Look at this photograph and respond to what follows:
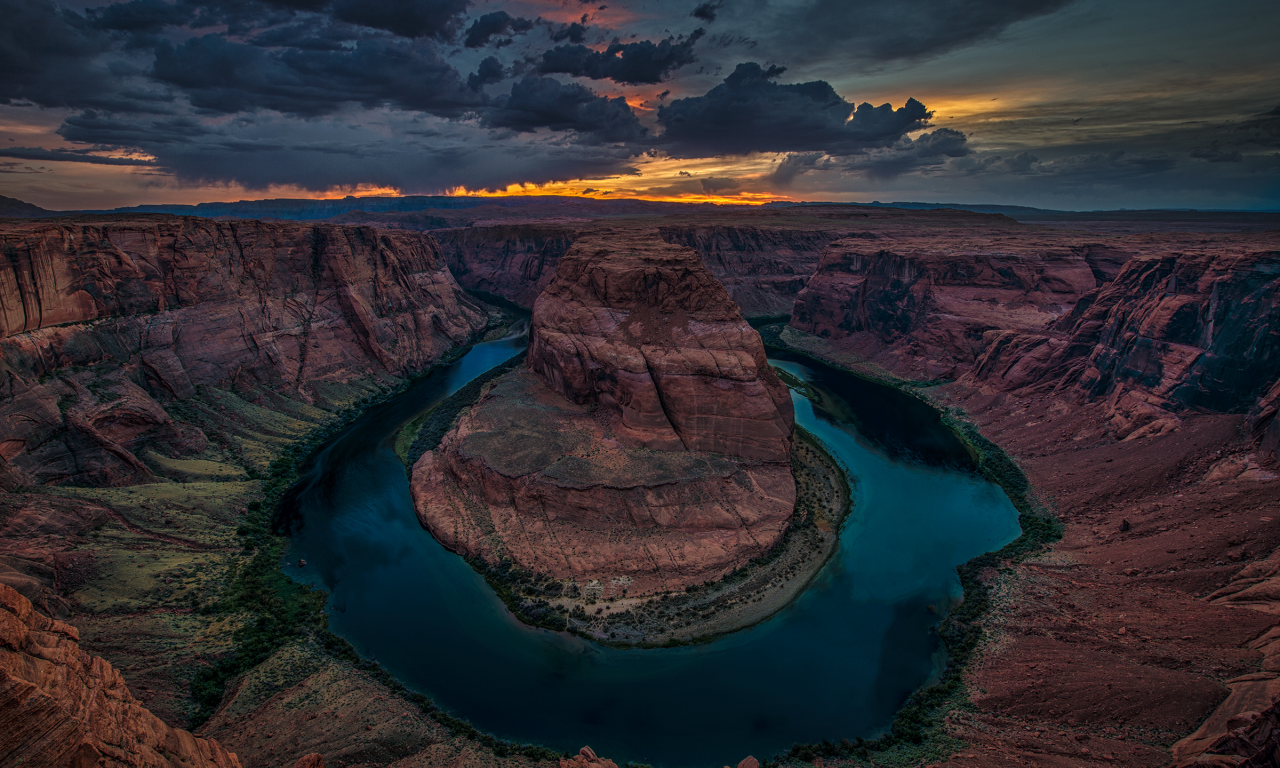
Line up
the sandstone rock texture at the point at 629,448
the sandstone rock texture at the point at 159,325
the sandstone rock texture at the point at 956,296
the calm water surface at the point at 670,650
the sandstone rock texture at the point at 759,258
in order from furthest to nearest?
1. the sandstone rock texture at the point at 759,258
2. the sandstone rock texture at the point at 956,296
3. the sandstone rock texture at the point at 159,325
4. the sandstone rock texture at the point at 629,448
5. the calm water surface at the point at 670,650

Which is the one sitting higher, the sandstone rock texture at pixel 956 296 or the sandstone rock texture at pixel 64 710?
the sandstone rock texture at pixel 956 296

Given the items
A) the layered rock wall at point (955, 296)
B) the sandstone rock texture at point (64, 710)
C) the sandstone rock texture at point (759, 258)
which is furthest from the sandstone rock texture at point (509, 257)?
the sandstone rock texture at point (64, 710)

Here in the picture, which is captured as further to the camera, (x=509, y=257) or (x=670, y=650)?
(x=509, y=257)

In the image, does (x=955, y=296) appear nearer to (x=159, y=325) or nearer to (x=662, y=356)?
(x=662, y=356)

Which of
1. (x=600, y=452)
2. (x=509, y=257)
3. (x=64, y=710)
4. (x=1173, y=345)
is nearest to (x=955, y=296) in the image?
(x=1173, y=345)

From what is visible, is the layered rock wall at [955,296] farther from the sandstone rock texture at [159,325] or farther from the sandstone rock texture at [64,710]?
the sandstone rock texture at [64,710]

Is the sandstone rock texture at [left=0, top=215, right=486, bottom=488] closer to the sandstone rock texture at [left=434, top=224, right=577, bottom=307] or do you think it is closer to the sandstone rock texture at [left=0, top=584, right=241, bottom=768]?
the sandstone rock texture at [left=0, top=584, right=241, bottom=768]
